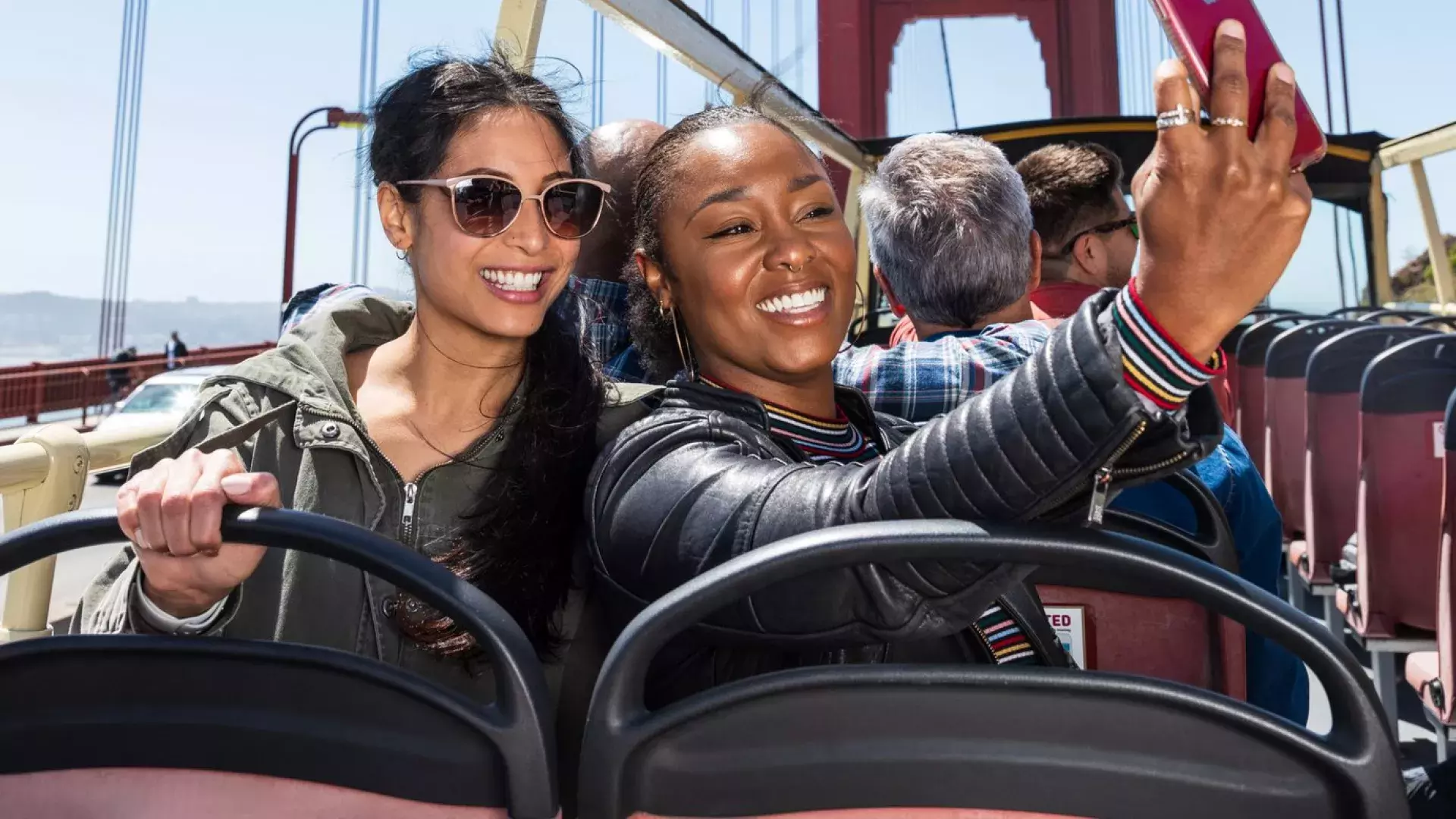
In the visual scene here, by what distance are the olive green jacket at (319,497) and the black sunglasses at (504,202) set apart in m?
0.27

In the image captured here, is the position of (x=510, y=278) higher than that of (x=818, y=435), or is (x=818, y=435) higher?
(x=510, y=278)

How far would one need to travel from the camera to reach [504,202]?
4.72 ft

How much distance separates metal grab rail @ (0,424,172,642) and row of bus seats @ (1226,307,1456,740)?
8.06ft

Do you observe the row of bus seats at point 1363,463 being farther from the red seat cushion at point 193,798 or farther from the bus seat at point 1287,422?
the red seat cushion at point 193,798

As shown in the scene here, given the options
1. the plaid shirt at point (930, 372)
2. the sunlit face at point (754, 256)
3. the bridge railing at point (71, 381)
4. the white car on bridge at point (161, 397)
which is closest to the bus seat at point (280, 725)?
the sunlit face at point (754, 256)

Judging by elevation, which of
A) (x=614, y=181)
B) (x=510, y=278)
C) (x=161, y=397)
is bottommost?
(x=510, y=278)

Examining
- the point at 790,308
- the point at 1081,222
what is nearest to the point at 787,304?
the point at 790,308

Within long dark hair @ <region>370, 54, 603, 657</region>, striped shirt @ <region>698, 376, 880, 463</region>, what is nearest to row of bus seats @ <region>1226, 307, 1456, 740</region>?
striped shirt @ <region>698, 376, 880, 463</region>

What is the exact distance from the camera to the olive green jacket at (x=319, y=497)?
127 centimetres

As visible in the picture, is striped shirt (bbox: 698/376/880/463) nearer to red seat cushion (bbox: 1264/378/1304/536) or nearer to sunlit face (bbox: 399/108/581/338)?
sunlit face (bbox: 399/108/581/338)

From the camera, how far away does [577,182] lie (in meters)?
1.48

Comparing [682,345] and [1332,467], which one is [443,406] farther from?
[1332,467]

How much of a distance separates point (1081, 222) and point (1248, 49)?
188 cm

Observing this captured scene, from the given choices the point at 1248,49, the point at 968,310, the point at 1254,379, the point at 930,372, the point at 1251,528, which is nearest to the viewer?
the point at 1248,49
